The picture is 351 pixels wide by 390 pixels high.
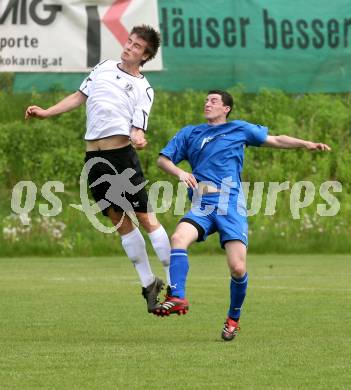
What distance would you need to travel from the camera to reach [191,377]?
6988 millimetres

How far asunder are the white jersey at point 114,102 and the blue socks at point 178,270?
1.06m

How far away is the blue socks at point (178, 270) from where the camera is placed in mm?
8953

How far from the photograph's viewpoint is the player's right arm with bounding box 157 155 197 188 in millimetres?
8719

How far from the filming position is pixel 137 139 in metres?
9.31

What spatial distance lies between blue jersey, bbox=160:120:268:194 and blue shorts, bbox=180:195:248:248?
0.16m

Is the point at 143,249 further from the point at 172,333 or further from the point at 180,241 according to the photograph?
the point at 180,241

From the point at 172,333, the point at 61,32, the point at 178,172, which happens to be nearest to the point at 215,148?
the point at 178,172

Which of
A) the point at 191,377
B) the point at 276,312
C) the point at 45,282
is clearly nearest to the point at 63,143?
the point at 45,282

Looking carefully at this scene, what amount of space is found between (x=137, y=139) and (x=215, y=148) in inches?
21.8

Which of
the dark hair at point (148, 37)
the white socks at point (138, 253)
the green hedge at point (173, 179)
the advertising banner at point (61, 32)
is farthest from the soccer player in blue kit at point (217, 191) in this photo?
the advertising banner at point (61, 32)

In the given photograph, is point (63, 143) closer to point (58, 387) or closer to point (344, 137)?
point (344, 137)

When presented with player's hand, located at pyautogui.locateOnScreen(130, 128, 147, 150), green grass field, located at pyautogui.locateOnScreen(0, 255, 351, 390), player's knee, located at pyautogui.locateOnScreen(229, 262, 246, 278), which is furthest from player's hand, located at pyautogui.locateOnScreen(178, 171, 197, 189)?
green grass field, located at pyautogui.locateOnScreen(0, 255, 351, 390)

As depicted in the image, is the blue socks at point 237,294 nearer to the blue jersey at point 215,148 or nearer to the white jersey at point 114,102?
the blue jersey at point 215,148

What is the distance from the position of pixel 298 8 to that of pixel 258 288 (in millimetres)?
7392
